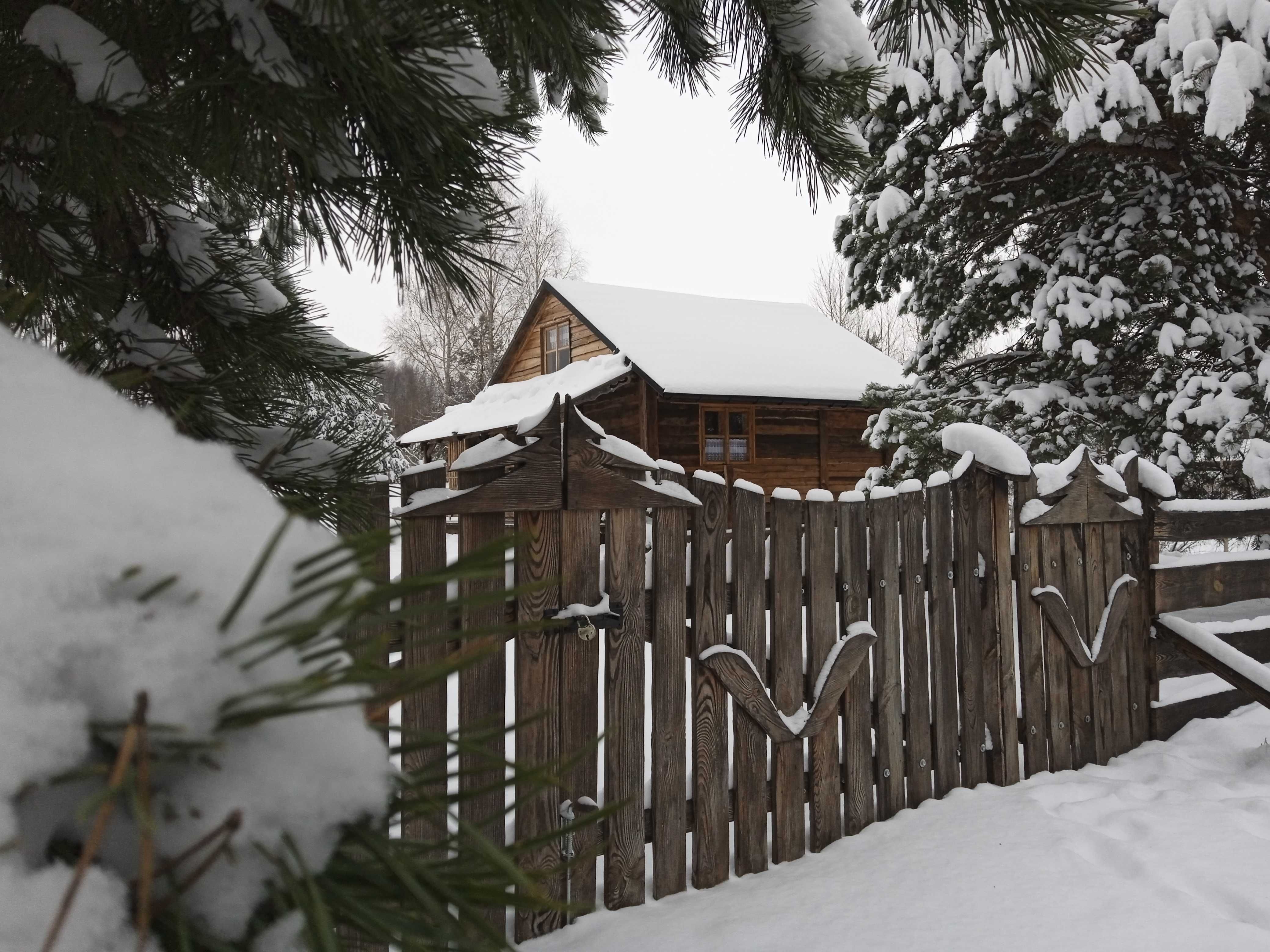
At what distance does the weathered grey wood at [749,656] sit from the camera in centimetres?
284

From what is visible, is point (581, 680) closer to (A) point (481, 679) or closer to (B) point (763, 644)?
(A) point (481, 679)

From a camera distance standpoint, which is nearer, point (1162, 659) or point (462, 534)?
point (462, 534)

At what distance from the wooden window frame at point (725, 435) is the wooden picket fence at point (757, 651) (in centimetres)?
1348

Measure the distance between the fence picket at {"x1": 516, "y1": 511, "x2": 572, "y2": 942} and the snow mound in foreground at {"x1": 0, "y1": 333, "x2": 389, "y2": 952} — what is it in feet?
6.58

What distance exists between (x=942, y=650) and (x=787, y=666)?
0.89 m

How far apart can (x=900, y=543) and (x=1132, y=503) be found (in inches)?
66.2

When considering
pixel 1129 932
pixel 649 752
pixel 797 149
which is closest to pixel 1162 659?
pixel 1129 932

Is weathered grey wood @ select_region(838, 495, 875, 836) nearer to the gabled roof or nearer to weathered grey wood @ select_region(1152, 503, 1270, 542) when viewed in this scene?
weathered grey wood @ select_region(1152, 503, 1270, 542)

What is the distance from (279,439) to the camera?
149 cm

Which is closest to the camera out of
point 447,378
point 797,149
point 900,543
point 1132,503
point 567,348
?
point 797,149

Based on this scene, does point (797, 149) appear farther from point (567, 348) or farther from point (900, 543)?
point (567, 348)

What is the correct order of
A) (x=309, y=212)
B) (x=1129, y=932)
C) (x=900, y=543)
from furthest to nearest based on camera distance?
(x=900, y=543)
(x=1129, y=932)
(x=309, y=212)

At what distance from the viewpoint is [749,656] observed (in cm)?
289

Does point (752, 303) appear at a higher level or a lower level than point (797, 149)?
higher
